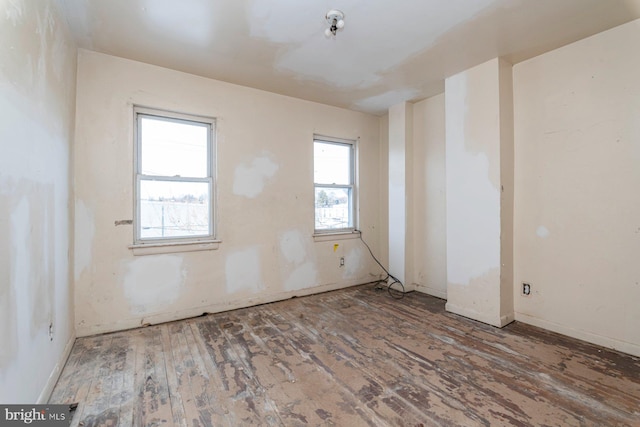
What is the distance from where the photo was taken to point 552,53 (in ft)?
8.95

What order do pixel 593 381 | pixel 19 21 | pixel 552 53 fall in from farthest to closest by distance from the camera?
pixel 552 53
pixel 593 381
pixel 19 21

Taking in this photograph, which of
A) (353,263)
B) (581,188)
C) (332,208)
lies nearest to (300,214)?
(332,208)

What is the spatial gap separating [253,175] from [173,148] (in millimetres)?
916

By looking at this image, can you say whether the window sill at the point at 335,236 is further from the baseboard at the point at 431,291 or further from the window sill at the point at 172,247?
the window sill at the point at 172,247

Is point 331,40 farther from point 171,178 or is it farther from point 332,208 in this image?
point 332,208

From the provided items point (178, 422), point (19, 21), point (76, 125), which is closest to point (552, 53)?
point (19, 21)

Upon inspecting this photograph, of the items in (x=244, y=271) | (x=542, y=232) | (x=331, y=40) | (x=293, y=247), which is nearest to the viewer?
(x=331, y=40)

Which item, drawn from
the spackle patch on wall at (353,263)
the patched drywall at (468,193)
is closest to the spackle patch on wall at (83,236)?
the spackle patch on wall at (353,263)

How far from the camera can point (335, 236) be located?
13.9ft

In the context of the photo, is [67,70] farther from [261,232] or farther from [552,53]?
[552,53]

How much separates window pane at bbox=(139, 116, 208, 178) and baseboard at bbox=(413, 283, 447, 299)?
128 inches

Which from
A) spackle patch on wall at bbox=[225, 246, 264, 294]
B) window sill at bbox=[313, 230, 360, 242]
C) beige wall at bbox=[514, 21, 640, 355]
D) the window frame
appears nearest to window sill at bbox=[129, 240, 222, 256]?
the window frame

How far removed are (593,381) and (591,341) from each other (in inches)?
29.6

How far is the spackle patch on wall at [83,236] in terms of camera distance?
8.64 ft
